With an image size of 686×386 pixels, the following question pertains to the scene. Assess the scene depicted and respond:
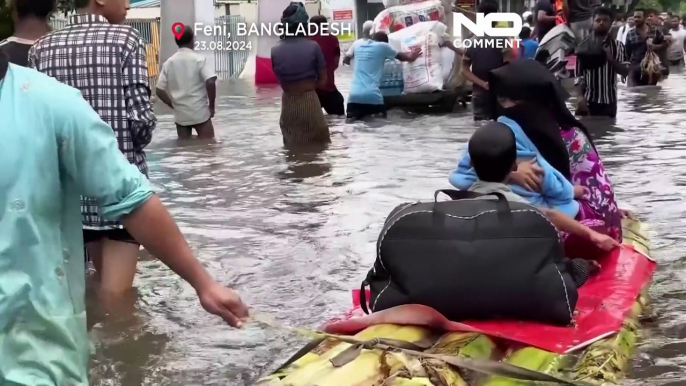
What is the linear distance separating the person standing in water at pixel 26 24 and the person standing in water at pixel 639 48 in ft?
54.8

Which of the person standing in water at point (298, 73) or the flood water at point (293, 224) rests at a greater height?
the person standing in water at point (298, 73)

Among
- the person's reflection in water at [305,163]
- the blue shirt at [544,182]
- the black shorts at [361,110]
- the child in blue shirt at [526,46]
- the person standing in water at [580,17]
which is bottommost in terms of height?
the person's reflection in water at [305,163]

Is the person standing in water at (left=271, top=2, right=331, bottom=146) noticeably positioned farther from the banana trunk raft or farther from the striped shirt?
Answer: the banana trunk raft

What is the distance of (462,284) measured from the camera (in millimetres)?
3789

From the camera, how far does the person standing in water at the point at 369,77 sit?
14.1m

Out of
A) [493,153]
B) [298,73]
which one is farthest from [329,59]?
[493,153]

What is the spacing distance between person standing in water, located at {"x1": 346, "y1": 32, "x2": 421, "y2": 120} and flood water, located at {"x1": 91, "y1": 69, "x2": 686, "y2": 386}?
0.43 meters

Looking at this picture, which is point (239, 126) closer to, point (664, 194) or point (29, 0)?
point (664, 194)

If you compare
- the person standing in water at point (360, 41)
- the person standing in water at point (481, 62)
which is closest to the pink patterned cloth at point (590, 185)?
the person standing in water at point (481, 62)

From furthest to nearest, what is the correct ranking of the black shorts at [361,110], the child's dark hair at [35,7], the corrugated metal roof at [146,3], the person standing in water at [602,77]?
the corrugated metal roof at [146,3]
the black shorts at [361,110]
the person standing in water at [602,77]
the child's dark hair at [35,7]

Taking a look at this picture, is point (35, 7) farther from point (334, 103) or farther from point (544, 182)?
point (334, 103)

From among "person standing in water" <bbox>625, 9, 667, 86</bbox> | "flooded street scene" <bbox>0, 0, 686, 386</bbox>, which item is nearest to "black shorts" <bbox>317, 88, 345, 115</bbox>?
"flooded street scene" <bbox>0, 0, 686, 386</bbox>

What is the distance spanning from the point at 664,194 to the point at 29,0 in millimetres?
5585

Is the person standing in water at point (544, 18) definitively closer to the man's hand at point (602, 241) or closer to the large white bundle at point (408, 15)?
the large white bundle at point (408, 15)
